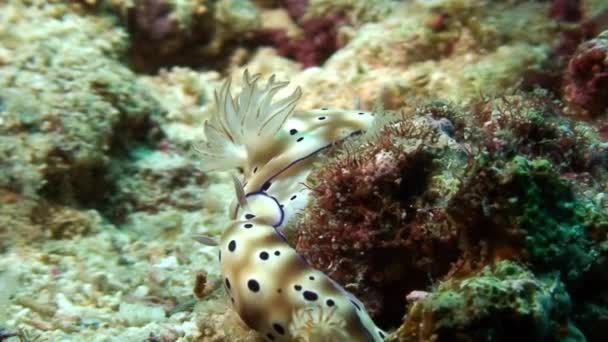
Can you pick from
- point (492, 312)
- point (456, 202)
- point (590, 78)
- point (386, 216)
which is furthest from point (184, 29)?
point (492, 312)

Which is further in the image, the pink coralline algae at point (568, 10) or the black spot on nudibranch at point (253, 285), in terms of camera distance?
the pink coralline algae at point (568, 10)

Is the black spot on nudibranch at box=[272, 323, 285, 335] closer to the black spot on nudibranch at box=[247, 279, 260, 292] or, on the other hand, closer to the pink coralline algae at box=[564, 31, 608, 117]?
the black spot on nudibranch at box=[247, 279, 260, 292]

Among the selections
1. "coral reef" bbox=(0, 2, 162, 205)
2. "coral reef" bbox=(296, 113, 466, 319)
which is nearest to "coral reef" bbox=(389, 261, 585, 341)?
"coral reef" bbox=(296, 113, 466, 319)

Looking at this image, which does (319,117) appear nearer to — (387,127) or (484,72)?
(387,127)

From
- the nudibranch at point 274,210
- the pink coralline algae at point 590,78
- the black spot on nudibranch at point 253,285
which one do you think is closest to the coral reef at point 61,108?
the nudibranch at point 274,210

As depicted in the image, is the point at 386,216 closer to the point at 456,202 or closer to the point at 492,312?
Answer: the point at 456,202

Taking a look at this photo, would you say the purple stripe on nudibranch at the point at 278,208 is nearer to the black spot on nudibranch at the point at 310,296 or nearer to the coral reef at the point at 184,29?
the black spot on nudibranch at the point at 310,296

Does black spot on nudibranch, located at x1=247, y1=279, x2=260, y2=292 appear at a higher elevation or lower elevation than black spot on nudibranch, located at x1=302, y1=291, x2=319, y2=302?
higher
